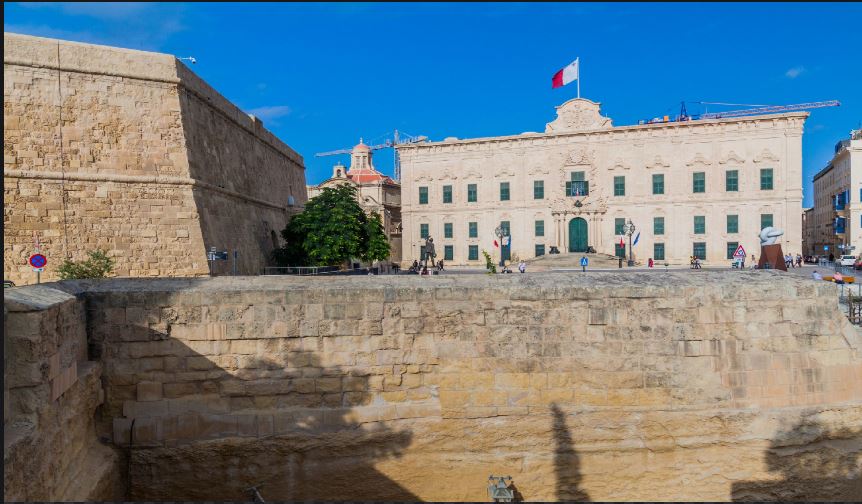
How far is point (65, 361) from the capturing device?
517cm

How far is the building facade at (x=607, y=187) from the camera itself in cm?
3138

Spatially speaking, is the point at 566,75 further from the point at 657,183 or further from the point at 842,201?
the point at 842,201

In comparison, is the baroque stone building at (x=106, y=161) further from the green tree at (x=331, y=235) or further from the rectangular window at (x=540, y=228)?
the rectangular window at (x=540, y=228)

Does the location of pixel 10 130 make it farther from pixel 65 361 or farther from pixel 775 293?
pixel 775 293

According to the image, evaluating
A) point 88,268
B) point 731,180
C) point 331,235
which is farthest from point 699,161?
Answer: point 88,268

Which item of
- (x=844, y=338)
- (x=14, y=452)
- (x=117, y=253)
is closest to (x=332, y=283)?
(x=14, y=452)

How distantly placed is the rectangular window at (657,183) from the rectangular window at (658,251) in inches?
135

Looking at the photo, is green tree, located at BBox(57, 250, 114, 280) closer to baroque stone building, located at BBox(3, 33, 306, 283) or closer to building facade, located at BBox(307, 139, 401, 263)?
baroque stone building, located at BBox(3, 33, 306, 283)

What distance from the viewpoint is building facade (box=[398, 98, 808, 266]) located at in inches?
1235

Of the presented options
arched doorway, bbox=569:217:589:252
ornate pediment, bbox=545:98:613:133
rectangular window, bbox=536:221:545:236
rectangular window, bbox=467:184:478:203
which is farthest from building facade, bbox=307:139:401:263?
ornate pediment, bbox=545:98:613:133

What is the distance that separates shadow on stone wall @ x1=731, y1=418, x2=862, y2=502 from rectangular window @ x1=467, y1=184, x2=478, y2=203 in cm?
3087

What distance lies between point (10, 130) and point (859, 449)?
64.0 ft

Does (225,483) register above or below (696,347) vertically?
below

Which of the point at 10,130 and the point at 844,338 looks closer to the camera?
the point at 844,338
